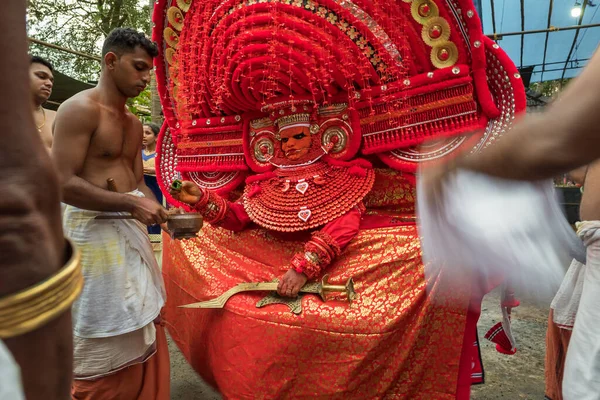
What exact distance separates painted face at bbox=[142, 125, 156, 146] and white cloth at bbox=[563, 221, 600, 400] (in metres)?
4.47

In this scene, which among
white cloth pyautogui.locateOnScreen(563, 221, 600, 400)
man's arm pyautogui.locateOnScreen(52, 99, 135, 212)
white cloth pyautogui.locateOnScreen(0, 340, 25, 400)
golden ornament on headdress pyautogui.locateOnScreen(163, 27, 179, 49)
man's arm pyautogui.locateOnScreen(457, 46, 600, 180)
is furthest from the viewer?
golden ornament on headdress pyautogui.locateOnScreen(163, 27, 179, 49)

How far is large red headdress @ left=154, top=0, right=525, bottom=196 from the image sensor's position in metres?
1.82

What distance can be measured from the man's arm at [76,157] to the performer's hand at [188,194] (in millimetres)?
422

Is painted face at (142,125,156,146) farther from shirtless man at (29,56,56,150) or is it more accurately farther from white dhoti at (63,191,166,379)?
white dhoti at (63,191,166,379)

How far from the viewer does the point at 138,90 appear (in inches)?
74.0

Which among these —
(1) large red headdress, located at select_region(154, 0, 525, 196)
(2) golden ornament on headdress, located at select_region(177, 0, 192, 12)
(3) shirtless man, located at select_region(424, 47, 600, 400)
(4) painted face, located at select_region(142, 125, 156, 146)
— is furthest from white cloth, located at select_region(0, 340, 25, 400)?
(4) painted face, located at select_region(142, 125, 156, 146)

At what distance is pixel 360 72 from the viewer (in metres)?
1.95

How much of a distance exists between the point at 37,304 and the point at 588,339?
4.87 ft

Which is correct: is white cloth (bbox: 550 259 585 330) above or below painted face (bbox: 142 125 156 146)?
below

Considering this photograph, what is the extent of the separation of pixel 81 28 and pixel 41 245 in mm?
9724

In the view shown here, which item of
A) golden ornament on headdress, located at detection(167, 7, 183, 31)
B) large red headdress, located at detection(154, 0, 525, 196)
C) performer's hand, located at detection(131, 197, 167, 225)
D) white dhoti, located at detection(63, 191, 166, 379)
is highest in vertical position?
golden ornament on headdress, located at detection(167, 7, 183, 31)

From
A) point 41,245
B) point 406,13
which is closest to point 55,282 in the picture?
point 41,245

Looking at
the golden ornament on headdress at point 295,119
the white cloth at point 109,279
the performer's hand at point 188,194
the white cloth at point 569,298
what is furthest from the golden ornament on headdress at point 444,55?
the white cloth at point 109,279

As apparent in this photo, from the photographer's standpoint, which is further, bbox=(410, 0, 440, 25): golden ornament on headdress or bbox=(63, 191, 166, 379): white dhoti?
bbox=(410, 0, 440, 25): golden ornament on headdress
